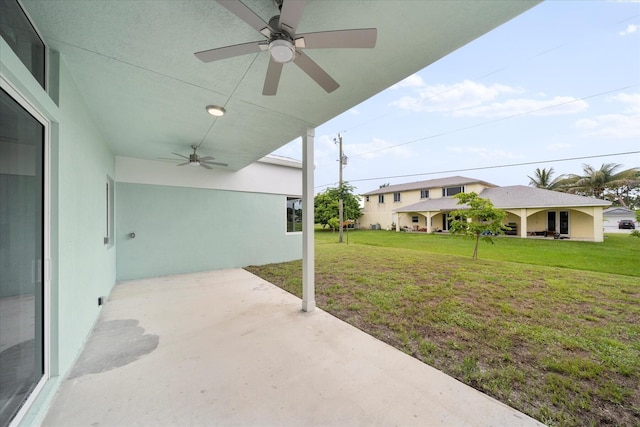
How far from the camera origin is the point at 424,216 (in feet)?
57.9

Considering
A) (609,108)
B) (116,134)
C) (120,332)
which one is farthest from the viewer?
(609,108)

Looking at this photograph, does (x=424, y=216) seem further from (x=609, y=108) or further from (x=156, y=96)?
(x=156, y=96)

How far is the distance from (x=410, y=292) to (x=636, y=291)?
4339 millimetres

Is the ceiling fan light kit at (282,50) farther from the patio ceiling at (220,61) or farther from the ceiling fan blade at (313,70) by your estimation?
the patio ceiling at (220,61)

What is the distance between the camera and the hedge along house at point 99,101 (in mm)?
1375

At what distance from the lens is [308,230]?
3316 mm

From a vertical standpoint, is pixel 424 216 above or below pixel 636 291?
above

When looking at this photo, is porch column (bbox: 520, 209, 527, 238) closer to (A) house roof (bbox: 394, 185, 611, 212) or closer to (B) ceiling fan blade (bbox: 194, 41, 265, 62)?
(A) house roof (bbox: 394, 185, 611, 212)

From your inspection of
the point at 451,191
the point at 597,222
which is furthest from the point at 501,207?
the point at 451,191

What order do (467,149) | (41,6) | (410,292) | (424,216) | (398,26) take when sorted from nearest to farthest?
(41,6), (398,26), (410,292), (467,149), (424,216)

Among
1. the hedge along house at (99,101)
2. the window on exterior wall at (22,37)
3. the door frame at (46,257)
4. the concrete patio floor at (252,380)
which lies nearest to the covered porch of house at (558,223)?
the concrete patio floor at (252,380)

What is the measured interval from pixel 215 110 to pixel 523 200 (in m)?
16.7

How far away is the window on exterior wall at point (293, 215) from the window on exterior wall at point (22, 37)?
559 centimetres

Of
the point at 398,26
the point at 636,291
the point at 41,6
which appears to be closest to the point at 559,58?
the point at 636,291
